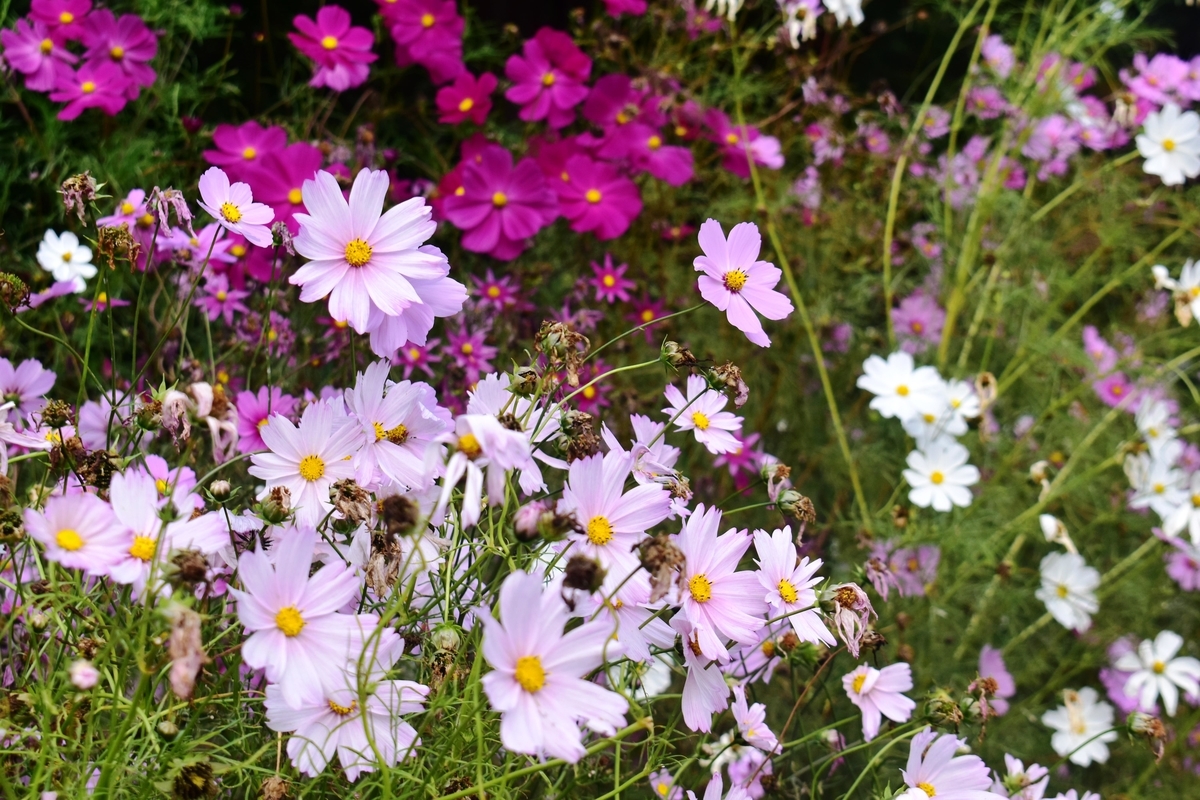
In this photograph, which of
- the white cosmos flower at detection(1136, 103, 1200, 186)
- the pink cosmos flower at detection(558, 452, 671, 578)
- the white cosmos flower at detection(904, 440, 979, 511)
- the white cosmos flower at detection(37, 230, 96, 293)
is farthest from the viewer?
the white cosmos flower at detection(1136, 103, 1200, 186)

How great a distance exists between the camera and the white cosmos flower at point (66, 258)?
97 cm

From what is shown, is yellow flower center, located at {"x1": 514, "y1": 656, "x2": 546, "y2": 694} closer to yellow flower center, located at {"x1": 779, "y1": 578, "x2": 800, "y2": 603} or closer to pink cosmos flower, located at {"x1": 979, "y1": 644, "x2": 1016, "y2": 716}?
yellow flower center, located at {"x1": 779, "y1": 578, "x2": 800, "y2": 603}

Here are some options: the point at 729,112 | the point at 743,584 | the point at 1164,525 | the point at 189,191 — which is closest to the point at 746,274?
the point at 743,584

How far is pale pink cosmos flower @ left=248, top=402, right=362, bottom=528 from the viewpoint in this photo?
56cm

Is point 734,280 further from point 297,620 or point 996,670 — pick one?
point 996,670

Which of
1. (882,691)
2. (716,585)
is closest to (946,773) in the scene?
(882,691)

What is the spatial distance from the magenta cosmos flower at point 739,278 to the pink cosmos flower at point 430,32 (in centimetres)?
77

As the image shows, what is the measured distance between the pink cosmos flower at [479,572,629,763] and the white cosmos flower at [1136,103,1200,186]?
53.8 inches

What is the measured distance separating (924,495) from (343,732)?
90 cm

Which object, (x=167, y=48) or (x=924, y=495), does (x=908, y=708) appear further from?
(x=167, y=48)

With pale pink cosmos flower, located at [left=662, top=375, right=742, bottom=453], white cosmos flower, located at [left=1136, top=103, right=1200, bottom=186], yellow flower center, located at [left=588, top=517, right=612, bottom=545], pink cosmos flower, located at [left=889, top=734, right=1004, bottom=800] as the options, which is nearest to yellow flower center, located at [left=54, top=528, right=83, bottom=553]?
yellow flower center, located at [left=588, top=517, right=612, bottom=545]

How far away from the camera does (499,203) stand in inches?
48.6

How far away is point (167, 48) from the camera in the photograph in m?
1.34

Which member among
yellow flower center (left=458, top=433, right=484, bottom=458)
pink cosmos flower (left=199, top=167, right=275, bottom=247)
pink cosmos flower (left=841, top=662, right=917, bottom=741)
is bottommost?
pink cosmos flower (left=841, top=662, right=917, bottom=741)
